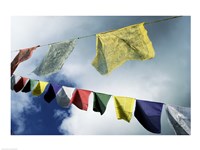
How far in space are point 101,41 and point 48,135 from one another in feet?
3.17

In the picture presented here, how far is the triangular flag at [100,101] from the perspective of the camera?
10.3ft

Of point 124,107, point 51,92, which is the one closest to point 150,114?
point 124,107

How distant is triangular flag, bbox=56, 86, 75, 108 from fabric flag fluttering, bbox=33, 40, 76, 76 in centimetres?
20

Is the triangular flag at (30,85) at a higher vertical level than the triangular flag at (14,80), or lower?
lower

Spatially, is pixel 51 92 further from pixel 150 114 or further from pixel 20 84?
pixel 150 114

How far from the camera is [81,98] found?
10.8 feet

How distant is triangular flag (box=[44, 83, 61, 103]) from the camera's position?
3.42m

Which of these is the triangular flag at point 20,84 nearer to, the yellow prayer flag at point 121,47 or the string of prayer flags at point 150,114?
the yellow prayer flag at point 121,47

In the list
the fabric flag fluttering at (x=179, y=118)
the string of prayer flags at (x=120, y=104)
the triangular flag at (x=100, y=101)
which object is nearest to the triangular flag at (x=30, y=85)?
the string of prayer flags at (x=120, y=104)

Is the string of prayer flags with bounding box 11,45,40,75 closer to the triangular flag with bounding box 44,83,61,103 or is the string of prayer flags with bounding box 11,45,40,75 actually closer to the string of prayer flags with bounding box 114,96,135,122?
the triangular flag with bounding box 44,83,61,103

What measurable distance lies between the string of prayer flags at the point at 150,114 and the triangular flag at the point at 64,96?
26.5 inches
